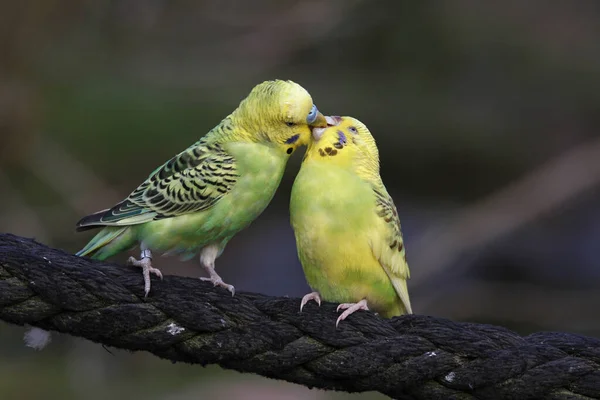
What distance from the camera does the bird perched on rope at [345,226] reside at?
3.27m

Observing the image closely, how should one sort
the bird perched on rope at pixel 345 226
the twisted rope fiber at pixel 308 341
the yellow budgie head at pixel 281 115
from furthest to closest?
the yellow budgie head at pixel 281 115 → the bird perched on rope at pixel 345 226 → the twisted rope fiber at pixel 308 341

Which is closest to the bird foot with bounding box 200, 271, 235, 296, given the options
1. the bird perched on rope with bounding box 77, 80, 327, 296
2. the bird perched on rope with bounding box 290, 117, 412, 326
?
the bird perched on rope with bounding box 77, 80, 327, 296

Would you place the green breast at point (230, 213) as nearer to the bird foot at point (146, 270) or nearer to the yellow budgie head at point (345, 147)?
the yellow budgie head at point (345, 147)

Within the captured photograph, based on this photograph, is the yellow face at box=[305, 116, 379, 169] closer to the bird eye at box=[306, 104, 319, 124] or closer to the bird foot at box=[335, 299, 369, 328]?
the bird eye at box=[306, 104, 319, 124]

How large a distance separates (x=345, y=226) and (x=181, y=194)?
59 centimetres

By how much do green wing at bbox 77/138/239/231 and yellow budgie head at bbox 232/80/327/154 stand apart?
151 mm

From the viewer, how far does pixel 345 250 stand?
328 cm

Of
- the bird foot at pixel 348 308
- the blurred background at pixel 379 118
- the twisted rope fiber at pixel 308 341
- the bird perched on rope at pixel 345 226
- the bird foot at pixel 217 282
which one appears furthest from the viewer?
the blurred background at pixel 379 118

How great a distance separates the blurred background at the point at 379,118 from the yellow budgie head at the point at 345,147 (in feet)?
13.8

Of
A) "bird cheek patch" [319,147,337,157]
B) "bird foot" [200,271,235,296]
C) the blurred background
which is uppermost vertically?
the blurred background

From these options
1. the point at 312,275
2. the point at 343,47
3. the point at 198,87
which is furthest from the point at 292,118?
the point at 343,47

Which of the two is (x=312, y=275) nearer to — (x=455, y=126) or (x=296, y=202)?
(x=296, y=202)

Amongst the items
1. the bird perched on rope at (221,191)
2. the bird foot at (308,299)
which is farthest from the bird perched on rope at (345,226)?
the bird foot at (308,299)

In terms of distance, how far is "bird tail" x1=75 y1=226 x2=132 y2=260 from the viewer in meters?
3.47
